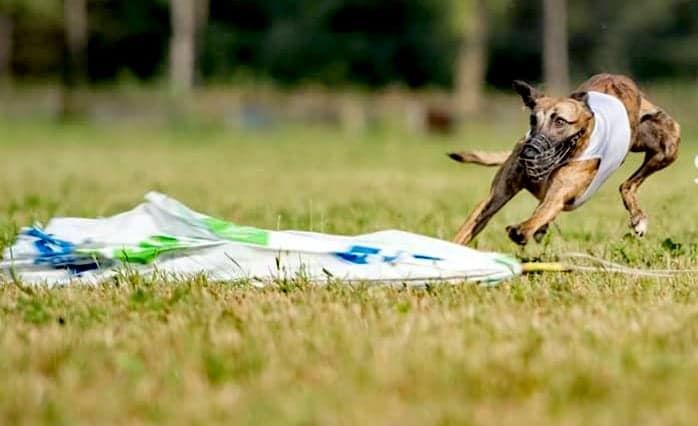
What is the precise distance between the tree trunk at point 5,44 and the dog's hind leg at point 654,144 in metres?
50.5

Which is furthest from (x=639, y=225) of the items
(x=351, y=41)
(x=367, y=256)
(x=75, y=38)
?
(x=75, y=38)

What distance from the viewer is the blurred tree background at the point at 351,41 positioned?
51125 mm

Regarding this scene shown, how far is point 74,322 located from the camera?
4133 mm

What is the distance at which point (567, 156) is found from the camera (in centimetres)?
522

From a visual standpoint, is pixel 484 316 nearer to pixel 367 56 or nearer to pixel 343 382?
pixel 343 382

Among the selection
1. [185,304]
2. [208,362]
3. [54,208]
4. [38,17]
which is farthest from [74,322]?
[38,17]

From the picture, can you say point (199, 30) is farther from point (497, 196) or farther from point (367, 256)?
point (367, 256)

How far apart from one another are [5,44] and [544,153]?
52313 mm

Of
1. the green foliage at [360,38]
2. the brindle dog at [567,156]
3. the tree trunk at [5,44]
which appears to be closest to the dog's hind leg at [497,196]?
the brindle dog at [567,156]

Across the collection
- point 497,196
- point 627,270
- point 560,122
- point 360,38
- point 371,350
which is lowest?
point 371,350

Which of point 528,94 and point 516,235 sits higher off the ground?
point 528,94

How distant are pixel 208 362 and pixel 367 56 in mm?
49649

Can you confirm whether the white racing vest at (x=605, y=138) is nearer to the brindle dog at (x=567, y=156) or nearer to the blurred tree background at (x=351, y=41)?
the brindle dog at (x=567, y=156)

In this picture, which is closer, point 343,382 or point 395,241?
point 343,382
